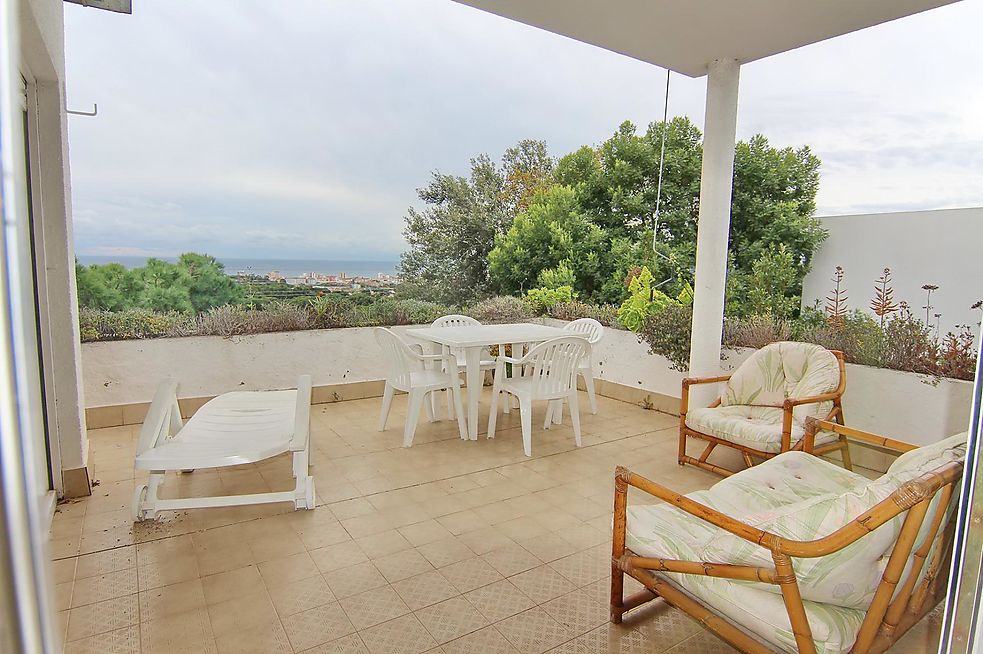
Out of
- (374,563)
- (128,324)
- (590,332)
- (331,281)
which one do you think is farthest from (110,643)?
(331,281)

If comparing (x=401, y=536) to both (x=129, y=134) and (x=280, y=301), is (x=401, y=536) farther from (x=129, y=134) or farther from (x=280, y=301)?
(x=129, y=134)

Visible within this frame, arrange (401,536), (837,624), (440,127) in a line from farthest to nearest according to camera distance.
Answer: (440,127)
(401,536)
(837,624)

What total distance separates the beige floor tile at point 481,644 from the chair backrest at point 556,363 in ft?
6.63

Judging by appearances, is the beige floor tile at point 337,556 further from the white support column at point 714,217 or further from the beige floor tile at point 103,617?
the white support column at point 714,217

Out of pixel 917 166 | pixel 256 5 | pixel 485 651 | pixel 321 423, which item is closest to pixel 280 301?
pixel 321 423

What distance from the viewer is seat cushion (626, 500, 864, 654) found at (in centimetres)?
147

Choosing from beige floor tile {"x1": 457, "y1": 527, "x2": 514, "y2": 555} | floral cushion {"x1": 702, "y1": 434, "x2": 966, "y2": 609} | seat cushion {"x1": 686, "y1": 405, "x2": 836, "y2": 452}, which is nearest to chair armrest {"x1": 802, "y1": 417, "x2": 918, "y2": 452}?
seat cushion {"x1": 686, "y1": 405, "x2": 836, "y2": 452}

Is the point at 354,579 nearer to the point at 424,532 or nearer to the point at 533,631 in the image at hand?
the point at 424,532

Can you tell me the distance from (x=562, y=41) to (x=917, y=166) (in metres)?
4.73

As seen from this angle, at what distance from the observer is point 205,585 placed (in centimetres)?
224

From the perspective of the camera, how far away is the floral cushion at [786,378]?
332 centimetres

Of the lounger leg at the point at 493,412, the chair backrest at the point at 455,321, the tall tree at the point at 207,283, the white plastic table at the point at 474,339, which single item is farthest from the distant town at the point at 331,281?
the lounger leg at the point at 493,412

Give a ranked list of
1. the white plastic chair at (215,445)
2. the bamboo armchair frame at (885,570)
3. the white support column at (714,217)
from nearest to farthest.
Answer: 1. the bamboo armchair frame at (885,570)
2. the white plastic chair at (215,445)
3. the white support column at (714,217)

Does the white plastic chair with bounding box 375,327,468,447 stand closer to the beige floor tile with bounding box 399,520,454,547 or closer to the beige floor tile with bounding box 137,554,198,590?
the beige floor tile with bounding box 399,520,454,547
